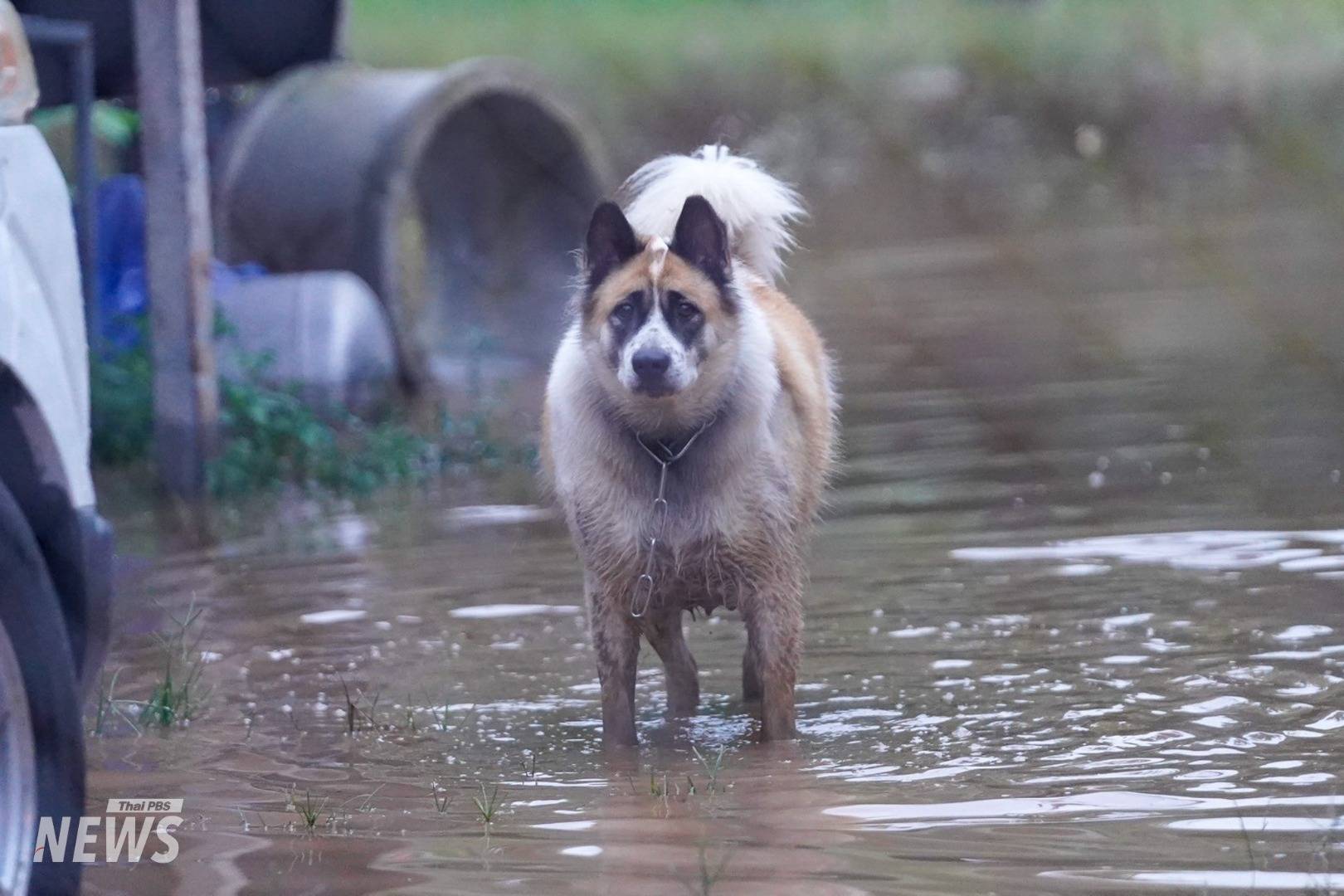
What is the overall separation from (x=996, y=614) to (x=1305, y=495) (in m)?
1.90

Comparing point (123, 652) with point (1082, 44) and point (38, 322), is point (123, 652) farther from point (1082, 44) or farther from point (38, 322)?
point (1082, 44)

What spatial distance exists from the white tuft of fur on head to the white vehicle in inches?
92.7

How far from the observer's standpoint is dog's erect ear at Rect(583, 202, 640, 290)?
15.6ft

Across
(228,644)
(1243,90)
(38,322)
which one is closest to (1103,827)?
(38,322)

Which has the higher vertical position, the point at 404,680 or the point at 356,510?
the point at 356,510

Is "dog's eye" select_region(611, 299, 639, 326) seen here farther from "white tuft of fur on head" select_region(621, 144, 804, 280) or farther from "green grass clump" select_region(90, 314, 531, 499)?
"green grass clump" select_region(90, 314, 531, 499)

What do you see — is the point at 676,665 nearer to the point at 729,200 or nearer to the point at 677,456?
the point at 677,456

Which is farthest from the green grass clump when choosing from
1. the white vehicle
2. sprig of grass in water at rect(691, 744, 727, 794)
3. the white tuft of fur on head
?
the white vehicle

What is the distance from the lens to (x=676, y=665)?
508 centimetres

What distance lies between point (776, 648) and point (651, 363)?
30.8 inches

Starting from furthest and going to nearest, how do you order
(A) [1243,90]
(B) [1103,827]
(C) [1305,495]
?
(A) [1243,90]
(C) [1305,495]
(B) [1103,827]

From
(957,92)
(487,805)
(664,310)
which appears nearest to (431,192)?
(664,310)

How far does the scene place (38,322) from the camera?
127 inches

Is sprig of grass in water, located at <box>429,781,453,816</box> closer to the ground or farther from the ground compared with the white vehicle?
closer to the ground
